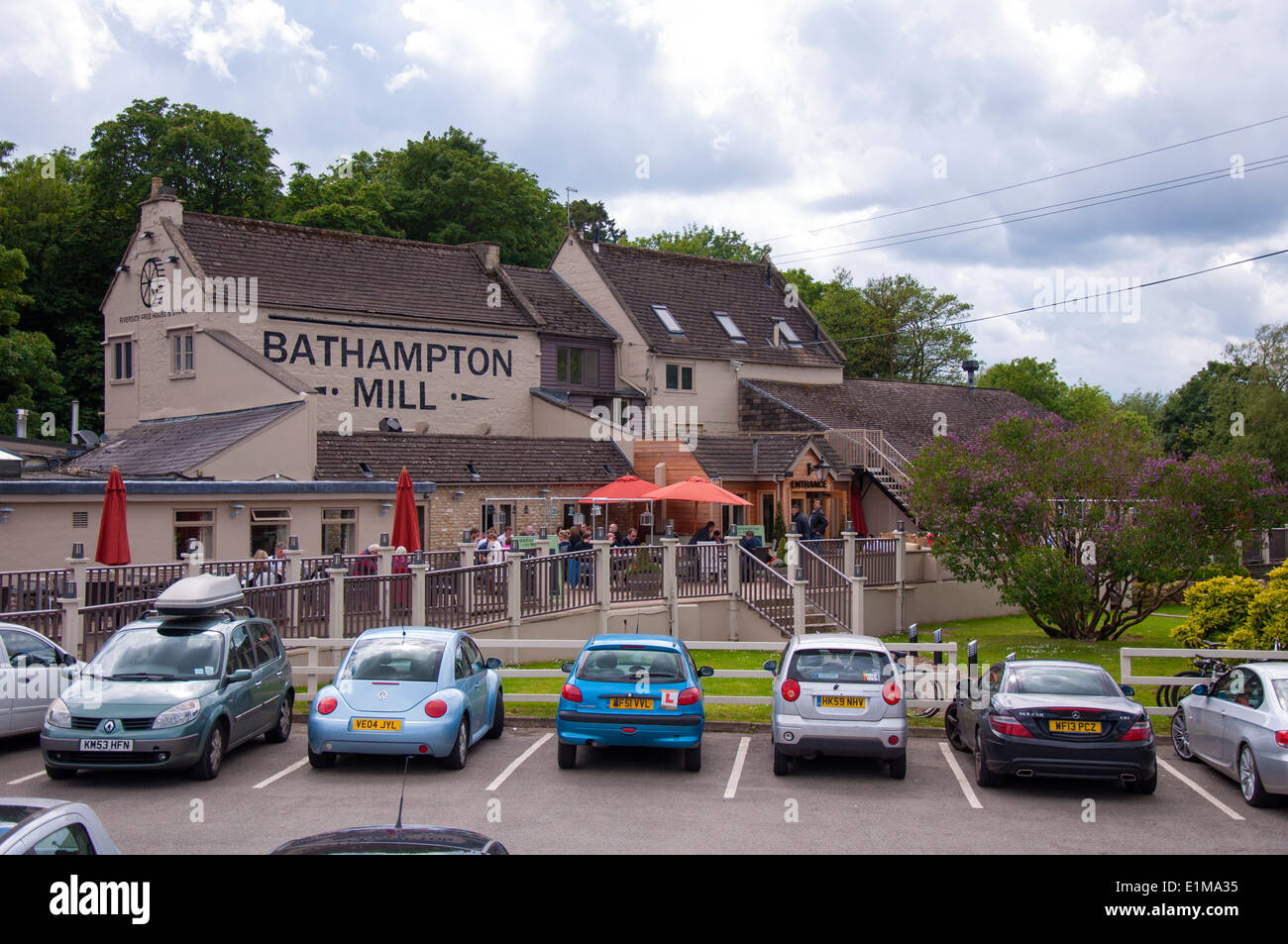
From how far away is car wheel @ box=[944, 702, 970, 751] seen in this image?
14.9 metres

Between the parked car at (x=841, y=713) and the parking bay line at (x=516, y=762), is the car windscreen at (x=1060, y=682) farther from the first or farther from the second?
the parking bay line at (x=516, y=762)

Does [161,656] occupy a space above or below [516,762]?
above

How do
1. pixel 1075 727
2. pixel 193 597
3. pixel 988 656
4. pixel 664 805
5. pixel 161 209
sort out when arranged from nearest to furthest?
pixel 664 805, pixel 1075 727, pixel 193 597, pixel 988 656, pixel 161 209

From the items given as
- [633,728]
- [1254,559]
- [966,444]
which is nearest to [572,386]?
[966,444]

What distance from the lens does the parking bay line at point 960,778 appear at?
12.3m

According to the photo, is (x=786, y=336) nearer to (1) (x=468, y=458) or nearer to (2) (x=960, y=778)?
(1) (x=468, y=458)

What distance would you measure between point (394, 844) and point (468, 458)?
27.7 meters

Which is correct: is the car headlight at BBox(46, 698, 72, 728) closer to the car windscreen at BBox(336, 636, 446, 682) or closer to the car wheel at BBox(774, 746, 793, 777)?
the car windscreen at BBox(336, 636, 446, 682)

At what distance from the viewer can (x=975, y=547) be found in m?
24.3

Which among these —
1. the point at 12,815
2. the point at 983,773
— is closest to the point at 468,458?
the point at 983,773

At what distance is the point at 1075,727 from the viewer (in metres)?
12.1

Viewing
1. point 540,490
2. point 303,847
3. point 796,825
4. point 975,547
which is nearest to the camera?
point 303,847

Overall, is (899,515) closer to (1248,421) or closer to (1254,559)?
(1254,559)

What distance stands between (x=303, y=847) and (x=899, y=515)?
113 feet
